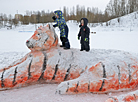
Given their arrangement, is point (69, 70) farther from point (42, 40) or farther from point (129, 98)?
point (129, 98)

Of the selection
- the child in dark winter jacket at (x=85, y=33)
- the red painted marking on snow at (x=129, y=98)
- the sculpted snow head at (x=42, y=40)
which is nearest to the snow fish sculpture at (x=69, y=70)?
the sculpted snow head at (x=42, y=40)

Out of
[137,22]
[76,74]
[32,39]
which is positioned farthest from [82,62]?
[137,22]

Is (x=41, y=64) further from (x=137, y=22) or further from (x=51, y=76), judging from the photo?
(x=137, y=22)

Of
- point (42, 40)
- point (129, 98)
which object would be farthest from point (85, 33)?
point (129, 98)

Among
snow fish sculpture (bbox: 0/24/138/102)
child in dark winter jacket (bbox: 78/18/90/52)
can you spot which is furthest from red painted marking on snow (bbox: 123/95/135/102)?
child in dark winter jacket (bbox: 78/18/90/52)

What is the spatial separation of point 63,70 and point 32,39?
913mm

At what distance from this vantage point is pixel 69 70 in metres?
2.62

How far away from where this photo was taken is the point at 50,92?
2342mm

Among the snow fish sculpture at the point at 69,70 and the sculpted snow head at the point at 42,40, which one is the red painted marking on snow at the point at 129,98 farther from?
the sculpted snow head at the point at 42,40

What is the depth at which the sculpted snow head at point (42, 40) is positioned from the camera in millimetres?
2779

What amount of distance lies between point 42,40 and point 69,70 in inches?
32.7

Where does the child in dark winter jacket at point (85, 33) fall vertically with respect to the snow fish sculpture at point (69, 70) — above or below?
above

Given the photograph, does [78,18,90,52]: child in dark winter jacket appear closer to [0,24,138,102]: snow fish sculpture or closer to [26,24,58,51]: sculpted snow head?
[0,24,138,102]: snow fish sculpture

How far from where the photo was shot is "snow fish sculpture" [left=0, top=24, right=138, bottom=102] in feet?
7.59
